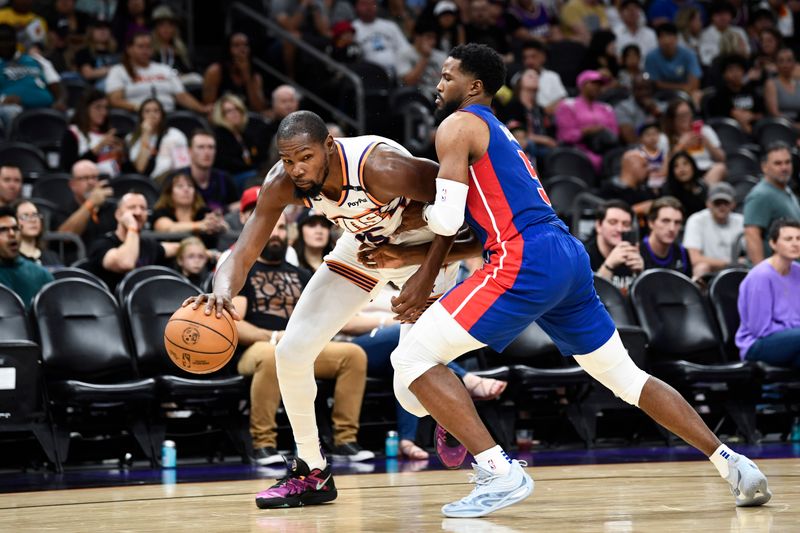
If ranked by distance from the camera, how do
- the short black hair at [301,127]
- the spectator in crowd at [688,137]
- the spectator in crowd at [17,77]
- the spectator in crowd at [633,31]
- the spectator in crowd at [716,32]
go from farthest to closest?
the spectator in crowd at [716,32]
the spectator in crowd at [633,31]
the spectator in crowd at [688,137]
the spectator in crowd at [17,77]
the short black hair at [301,127]

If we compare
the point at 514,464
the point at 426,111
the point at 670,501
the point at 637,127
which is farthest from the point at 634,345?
the point at 637,127

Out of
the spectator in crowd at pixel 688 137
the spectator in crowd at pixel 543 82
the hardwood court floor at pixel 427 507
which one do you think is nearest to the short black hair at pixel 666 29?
the spectator in crowd at pixel 543 82

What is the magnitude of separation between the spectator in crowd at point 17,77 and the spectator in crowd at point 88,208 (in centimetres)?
217

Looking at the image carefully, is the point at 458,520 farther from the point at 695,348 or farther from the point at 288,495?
the point at 695,348

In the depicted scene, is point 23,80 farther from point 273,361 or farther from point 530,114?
point 273,361

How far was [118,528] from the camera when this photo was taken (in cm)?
458

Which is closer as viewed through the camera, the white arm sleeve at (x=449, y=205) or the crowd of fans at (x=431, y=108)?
the white arm sleeve at (x=449, y=205)

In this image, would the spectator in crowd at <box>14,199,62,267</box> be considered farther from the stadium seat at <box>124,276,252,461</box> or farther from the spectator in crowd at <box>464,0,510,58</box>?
the spectator in crowd at <box>464,0,510,58</box>

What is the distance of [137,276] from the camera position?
8359mm

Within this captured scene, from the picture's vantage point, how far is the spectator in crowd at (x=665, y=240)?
30.1 feet

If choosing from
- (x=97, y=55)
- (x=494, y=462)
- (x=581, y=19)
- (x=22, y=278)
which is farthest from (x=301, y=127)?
(x=581, y=19)

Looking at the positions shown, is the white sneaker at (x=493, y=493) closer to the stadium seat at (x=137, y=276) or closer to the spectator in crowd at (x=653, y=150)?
the stadium seat at (x=137, y=276)

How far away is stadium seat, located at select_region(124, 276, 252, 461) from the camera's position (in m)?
7.72

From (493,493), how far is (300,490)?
1.04 meters
